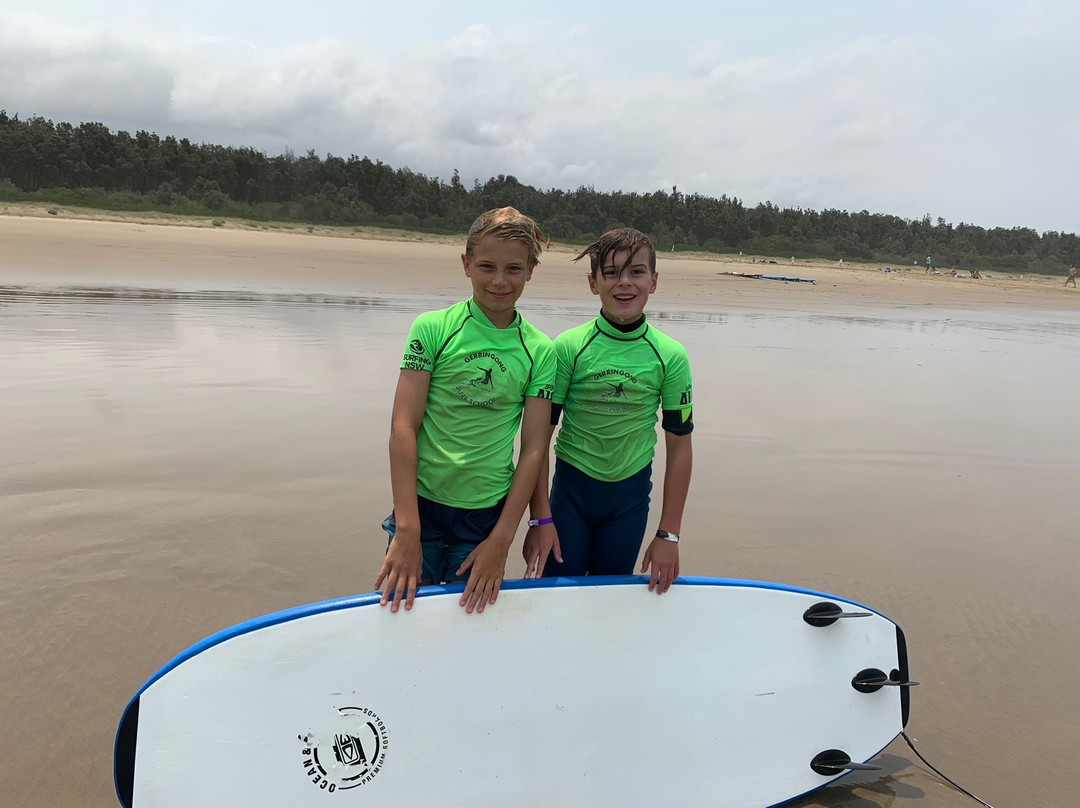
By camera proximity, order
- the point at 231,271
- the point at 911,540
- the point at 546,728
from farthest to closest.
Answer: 1. the point at 231,271
2. the point at 911,540
3. the point at 546,728

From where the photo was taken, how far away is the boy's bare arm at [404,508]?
184cm

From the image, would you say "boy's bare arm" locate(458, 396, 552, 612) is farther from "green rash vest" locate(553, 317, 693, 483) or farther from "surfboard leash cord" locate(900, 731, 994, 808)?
"surfboard leash cord" locate(900, 731, 994, 808)

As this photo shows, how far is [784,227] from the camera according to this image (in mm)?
56656

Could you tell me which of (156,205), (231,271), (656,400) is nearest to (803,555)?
(656,400)

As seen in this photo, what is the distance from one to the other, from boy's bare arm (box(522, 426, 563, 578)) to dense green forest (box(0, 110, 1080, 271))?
113 feet

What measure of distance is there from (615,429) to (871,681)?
1.04m

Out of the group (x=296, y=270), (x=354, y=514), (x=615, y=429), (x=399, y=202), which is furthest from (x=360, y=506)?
(x=399, y=202)

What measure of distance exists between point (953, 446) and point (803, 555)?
2.56 metres

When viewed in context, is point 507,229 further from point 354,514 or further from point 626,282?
point 354,514

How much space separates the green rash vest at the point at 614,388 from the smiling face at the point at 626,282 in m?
0.07

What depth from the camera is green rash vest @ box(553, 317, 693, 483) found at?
86.0 inches

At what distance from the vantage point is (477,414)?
6.54ft

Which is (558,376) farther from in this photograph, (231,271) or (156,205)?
(156,205)

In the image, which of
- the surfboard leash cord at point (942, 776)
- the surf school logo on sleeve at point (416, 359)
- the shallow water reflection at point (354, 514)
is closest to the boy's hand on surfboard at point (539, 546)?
the surf school logo on sleeve at point (416, 359)
